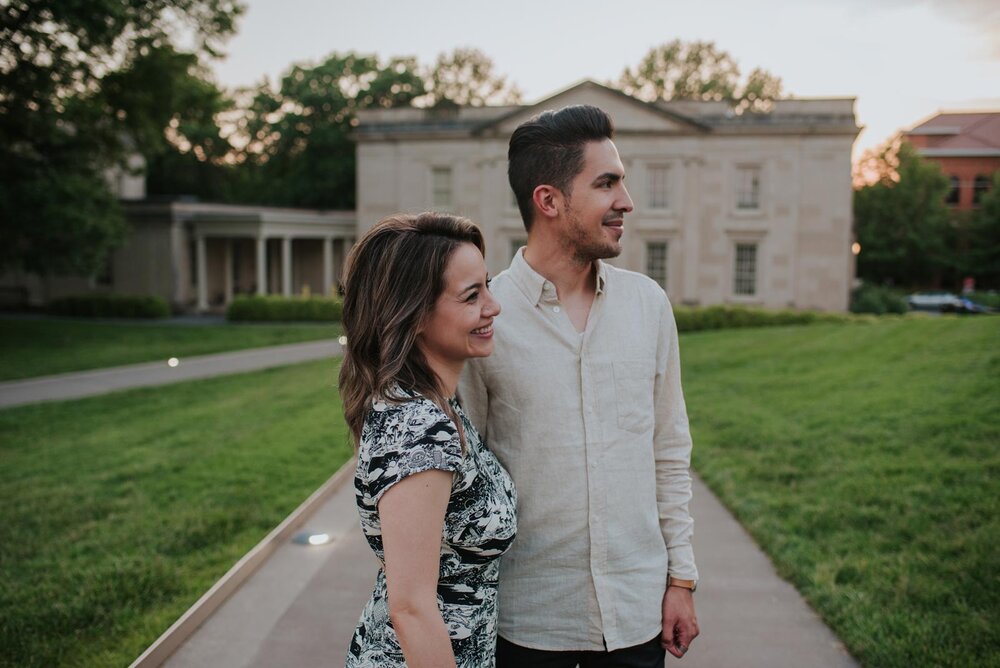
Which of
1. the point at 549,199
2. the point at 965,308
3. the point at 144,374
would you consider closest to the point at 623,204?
the point at 549,199

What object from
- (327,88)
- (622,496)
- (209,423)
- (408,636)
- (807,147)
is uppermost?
(327,88)

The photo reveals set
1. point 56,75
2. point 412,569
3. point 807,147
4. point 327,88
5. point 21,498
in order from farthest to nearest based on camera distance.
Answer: point 327,88, point 807,147, point 56,75, point 21,498, point 412,569

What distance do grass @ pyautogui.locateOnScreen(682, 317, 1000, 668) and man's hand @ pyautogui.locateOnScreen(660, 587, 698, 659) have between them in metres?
1.84

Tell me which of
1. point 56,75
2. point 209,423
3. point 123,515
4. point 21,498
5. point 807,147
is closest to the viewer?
point 123,515

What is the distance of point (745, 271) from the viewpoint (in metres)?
34.0

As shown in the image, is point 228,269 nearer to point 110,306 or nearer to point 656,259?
point 110,306

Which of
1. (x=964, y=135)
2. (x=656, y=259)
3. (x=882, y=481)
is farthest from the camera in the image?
(x=656, y=259)

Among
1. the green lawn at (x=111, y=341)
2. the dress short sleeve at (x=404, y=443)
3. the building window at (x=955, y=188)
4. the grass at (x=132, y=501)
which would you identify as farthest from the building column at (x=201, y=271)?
the dress short sleeve at (x=404, y=443)

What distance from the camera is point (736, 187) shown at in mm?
33781

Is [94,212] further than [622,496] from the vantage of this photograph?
Yes

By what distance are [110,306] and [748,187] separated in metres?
27.1

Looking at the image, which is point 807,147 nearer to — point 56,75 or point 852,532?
point 56,75

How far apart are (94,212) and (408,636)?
26.2 meters

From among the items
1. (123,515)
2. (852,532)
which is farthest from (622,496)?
(123,515)
